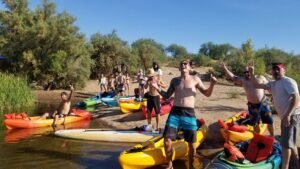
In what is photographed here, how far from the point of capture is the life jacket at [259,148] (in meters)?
7.22

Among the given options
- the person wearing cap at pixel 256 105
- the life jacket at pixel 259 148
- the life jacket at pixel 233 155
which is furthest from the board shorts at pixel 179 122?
the person wearing cap at pixel 256 105

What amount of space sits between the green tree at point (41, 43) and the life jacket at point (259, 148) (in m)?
22.5

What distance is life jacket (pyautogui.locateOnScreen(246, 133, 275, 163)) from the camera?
7221 mm

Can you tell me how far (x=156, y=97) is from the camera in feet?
35.1

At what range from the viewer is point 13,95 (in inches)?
704

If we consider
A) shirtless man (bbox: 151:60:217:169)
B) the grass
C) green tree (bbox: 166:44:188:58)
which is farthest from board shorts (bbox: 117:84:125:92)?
green tree (bbox: 166:44:188:58)

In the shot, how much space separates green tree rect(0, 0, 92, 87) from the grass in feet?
31.6

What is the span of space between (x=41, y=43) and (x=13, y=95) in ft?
38.1

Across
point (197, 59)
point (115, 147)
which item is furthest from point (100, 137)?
point (197, 59)

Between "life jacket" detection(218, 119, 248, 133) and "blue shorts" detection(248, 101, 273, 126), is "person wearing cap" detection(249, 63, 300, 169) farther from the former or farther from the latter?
"life jacket" detection(218, 119, 248, 133)

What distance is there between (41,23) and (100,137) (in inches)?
753

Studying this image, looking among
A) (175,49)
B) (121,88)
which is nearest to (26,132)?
(121,88)

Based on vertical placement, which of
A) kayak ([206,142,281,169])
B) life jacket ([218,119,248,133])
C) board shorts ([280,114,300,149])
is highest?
board shorts ([280,114,300,149])

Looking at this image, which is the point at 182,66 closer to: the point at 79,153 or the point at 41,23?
the point at 79,153
